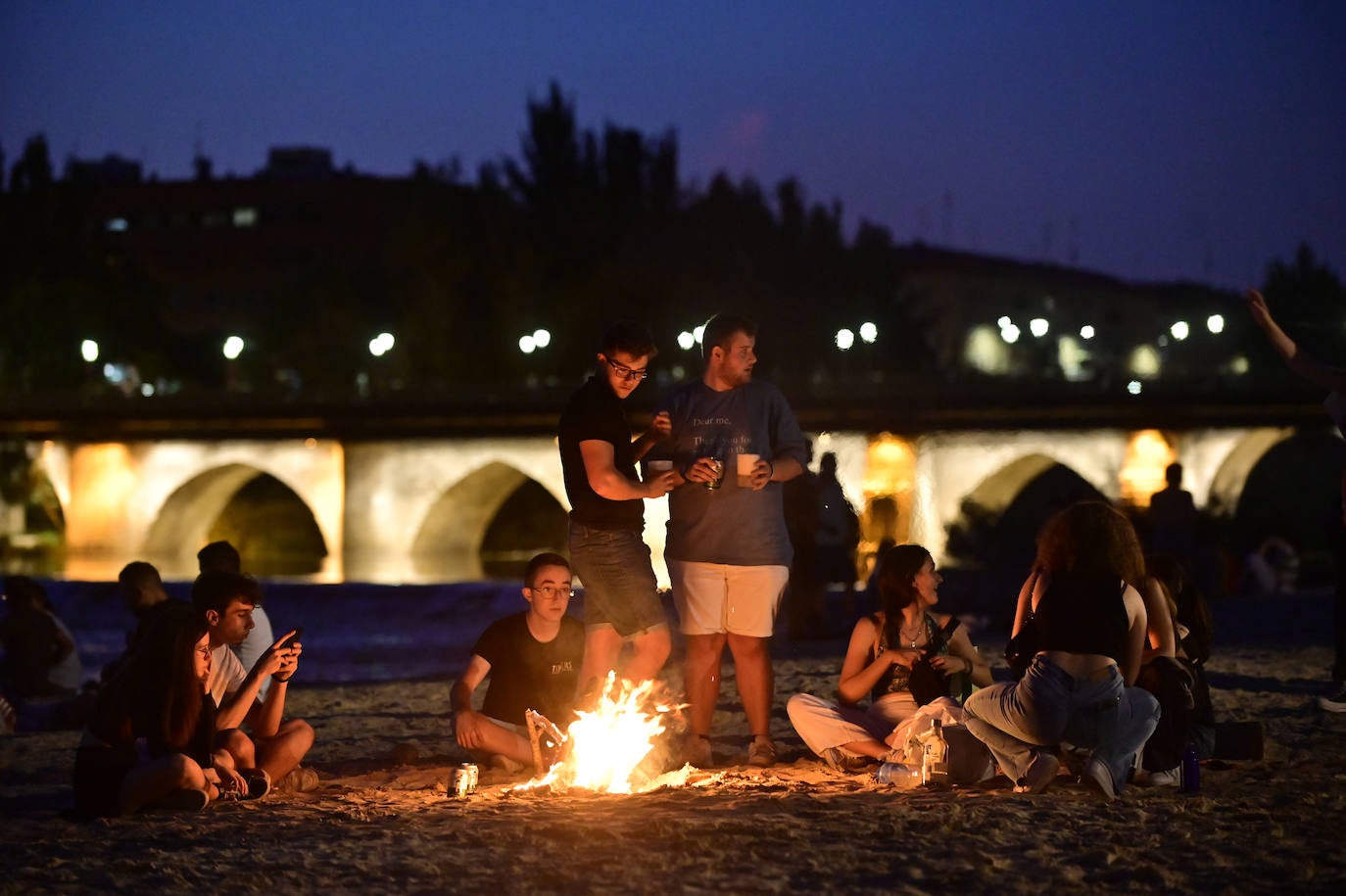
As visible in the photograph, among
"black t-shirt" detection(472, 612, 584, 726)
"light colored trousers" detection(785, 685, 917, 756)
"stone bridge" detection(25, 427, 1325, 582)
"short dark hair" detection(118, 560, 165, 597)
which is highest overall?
A: "stone bridge" detection(25, 427, 1325, 582)

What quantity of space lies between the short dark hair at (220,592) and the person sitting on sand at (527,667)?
0.91 meters

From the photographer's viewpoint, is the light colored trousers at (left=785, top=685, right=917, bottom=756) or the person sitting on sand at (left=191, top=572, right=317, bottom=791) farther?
the light colored trousers at (left=785, top=685, right=917, bottom=756)

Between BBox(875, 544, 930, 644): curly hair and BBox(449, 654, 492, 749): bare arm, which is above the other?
BBox(875, 544, 930, 644): curly hair

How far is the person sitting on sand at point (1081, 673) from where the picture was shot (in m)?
6.09

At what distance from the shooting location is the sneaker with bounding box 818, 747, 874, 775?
22.5 ft

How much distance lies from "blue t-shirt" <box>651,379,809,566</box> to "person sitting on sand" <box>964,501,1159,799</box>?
1.15 meters

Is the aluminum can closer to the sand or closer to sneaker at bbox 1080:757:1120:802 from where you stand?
the sand

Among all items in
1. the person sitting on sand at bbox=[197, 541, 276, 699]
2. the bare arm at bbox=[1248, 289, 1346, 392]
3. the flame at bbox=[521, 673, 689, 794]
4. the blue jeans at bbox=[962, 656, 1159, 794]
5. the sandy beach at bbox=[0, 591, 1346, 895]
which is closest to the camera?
the sandy beach at bbox=[0, 591, 1346, 895]

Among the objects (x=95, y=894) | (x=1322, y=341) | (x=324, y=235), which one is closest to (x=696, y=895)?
(x=95, y=894)

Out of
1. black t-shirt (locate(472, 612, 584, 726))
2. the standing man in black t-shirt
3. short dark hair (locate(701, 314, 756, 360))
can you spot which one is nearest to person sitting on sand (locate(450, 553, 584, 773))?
black t-shirt (locate(472, 612, 584, 726))

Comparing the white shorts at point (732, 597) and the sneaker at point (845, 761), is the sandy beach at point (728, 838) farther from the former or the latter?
the white shorts at point (732, 597)

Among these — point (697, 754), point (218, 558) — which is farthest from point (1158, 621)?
point (218, 558)

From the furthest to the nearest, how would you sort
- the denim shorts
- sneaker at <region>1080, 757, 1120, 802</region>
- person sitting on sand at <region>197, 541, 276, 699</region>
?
person sitting on sand at <region>197, 541, 276, 699</region>, the denim shorts, sneaker at <region>1080, 757, 1120, 802</region>

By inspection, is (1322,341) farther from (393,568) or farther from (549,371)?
(393,568)
